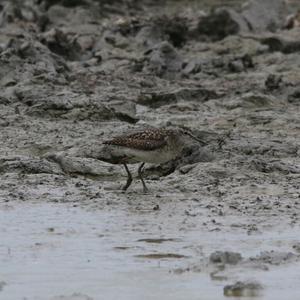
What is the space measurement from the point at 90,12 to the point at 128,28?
2943mm

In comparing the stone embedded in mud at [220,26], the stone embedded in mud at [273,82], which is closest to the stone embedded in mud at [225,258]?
the stone embedded in mud at [273,82]

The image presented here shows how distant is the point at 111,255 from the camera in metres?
7.78

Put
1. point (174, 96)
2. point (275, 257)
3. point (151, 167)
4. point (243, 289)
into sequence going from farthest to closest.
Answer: point (174, 96), point (151, 167), point (275, 257), point (243, 289)

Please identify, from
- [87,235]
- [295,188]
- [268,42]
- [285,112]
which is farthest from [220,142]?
[268,42]

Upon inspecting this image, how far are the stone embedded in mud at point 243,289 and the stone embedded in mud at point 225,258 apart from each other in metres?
0.58

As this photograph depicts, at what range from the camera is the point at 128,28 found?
898 inches

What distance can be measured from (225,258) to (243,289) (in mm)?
700

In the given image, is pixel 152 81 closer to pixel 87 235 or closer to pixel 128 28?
pixel 128 28

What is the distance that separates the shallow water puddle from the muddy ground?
0.05ft

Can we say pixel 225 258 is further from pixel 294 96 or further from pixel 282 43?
pixel 282 43

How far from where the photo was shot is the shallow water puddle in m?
6.83

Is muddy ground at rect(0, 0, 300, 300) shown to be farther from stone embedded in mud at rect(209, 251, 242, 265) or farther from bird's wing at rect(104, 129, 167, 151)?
bird's wing at rect(104, 129, 167, 151)

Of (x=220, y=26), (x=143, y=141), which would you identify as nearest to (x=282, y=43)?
(x=220, y=26)

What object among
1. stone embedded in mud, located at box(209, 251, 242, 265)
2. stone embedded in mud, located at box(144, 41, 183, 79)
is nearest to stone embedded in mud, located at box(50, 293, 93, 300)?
stone embedded in mud, located at box(209, 251, 242, 265)
